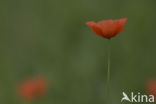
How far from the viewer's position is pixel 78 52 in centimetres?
384

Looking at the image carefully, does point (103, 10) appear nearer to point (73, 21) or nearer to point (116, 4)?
point (116, 4)

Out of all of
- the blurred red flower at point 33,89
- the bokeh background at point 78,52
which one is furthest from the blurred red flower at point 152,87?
the blurred red flower at point 33,89

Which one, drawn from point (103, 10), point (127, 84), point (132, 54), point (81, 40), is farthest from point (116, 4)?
point (127, 84)

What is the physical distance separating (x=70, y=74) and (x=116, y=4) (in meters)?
1.39

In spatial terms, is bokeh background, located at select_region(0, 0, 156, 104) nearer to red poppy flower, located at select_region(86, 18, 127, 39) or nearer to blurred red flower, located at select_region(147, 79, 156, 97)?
blurred red flower, located at select_region(147, 79, 156, 97)

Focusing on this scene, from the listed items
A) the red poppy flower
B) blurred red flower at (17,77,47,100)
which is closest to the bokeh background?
blurred red flower at (17,77,47,100)

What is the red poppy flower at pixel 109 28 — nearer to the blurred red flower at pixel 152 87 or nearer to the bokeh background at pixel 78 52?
the blurred red flower at pixel 152 87

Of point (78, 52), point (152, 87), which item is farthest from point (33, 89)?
point (78, 52)

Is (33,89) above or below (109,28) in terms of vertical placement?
below

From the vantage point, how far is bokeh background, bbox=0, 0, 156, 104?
3271 millimetres

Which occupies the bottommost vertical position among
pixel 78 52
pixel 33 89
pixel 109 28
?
pixel 33 89

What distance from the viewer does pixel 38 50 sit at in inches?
159

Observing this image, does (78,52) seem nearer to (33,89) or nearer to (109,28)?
(33,89)

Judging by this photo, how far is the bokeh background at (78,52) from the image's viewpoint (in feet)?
10.7
